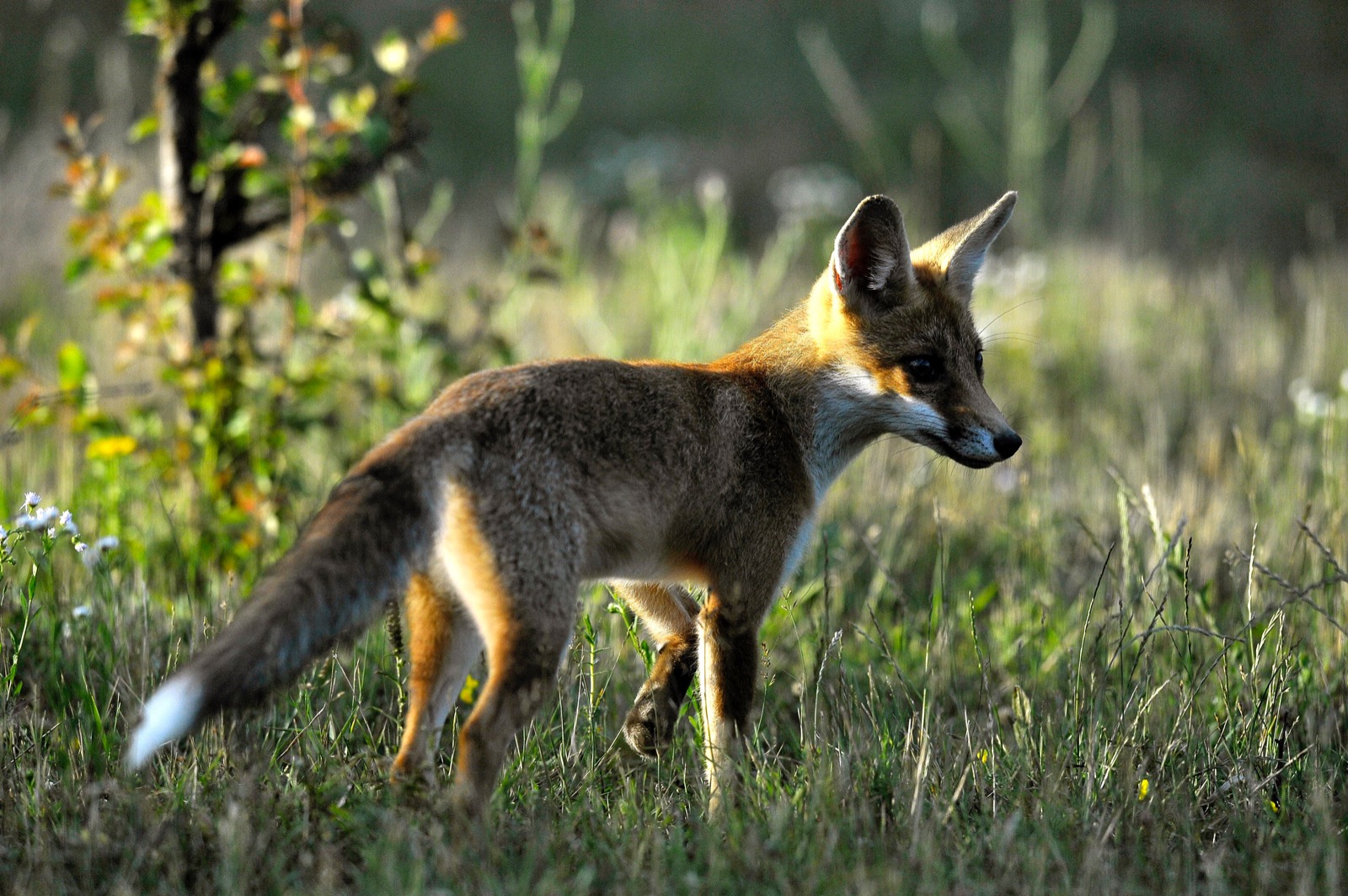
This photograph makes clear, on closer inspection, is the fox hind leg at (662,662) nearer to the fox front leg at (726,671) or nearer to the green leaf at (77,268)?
the fox front leg at (726,671)

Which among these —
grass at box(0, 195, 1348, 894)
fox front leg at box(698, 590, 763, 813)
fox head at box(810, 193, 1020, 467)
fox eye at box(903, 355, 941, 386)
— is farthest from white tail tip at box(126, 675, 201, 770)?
fox eye at box(903, 355, 941, 386)

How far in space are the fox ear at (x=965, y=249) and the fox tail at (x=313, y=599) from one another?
2.31 m

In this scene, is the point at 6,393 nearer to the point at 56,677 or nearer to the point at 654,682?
the point at 56,677

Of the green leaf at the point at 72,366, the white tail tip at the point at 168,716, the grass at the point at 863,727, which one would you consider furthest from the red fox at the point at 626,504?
the green leaf at the point at 72,366

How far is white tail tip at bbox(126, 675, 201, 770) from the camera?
9.66 ft

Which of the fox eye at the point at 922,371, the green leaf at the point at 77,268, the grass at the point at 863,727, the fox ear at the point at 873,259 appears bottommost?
the grass at the point at 863,727

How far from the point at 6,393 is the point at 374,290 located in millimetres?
3532

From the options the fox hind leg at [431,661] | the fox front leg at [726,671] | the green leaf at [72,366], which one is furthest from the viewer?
the green leaf at [72,366]

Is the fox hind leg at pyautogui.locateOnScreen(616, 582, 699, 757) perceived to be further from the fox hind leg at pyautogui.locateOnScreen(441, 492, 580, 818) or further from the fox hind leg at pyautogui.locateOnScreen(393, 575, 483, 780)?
the fox hind leg at pyautogui.locateOnScreen(441, 492, 580, 818)

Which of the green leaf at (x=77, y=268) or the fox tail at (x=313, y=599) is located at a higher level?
the green leaf at (x=77, y=268)

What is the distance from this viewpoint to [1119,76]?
20.0 metres

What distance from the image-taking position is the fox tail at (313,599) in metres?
3.02

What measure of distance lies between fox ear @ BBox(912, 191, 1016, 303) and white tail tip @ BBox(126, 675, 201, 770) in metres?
3.03

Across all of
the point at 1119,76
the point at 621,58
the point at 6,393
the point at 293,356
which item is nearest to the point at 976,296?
the point at 293,356
